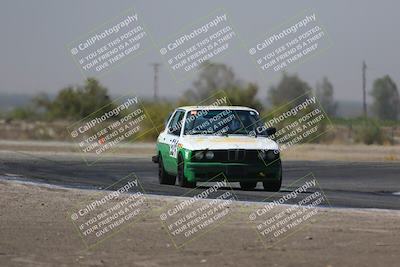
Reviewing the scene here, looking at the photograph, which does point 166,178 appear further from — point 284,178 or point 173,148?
point 284,178

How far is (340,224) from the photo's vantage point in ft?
48.2

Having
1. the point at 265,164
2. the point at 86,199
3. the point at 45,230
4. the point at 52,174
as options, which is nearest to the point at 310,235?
the point at 45,230

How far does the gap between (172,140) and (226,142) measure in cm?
155

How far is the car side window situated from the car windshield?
12.5 inches

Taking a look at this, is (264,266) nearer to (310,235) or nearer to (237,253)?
(237,253)

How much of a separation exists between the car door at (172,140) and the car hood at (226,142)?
1.54ft

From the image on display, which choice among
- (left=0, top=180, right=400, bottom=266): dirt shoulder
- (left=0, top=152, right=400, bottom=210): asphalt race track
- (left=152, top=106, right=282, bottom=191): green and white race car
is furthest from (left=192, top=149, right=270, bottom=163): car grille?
(left=0, top=180, right=400, bottom=266): dirt shoulder

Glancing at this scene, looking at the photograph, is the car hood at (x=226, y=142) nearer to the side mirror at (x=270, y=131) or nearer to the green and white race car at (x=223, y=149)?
the green and white race car at (x=223, y=149)

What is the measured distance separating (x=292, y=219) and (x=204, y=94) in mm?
58526

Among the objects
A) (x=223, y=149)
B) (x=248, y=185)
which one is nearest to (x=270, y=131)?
(x=223, y=149)

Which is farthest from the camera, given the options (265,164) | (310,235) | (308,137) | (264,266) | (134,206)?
(308,137)

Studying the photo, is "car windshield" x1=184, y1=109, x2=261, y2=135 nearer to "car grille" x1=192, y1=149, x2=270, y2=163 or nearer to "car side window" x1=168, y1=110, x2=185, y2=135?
"car side window" x1=168, y1=110, x2=185, y2=135

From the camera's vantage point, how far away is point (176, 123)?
2267 cm

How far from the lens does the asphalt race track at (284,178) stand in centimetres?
2005
